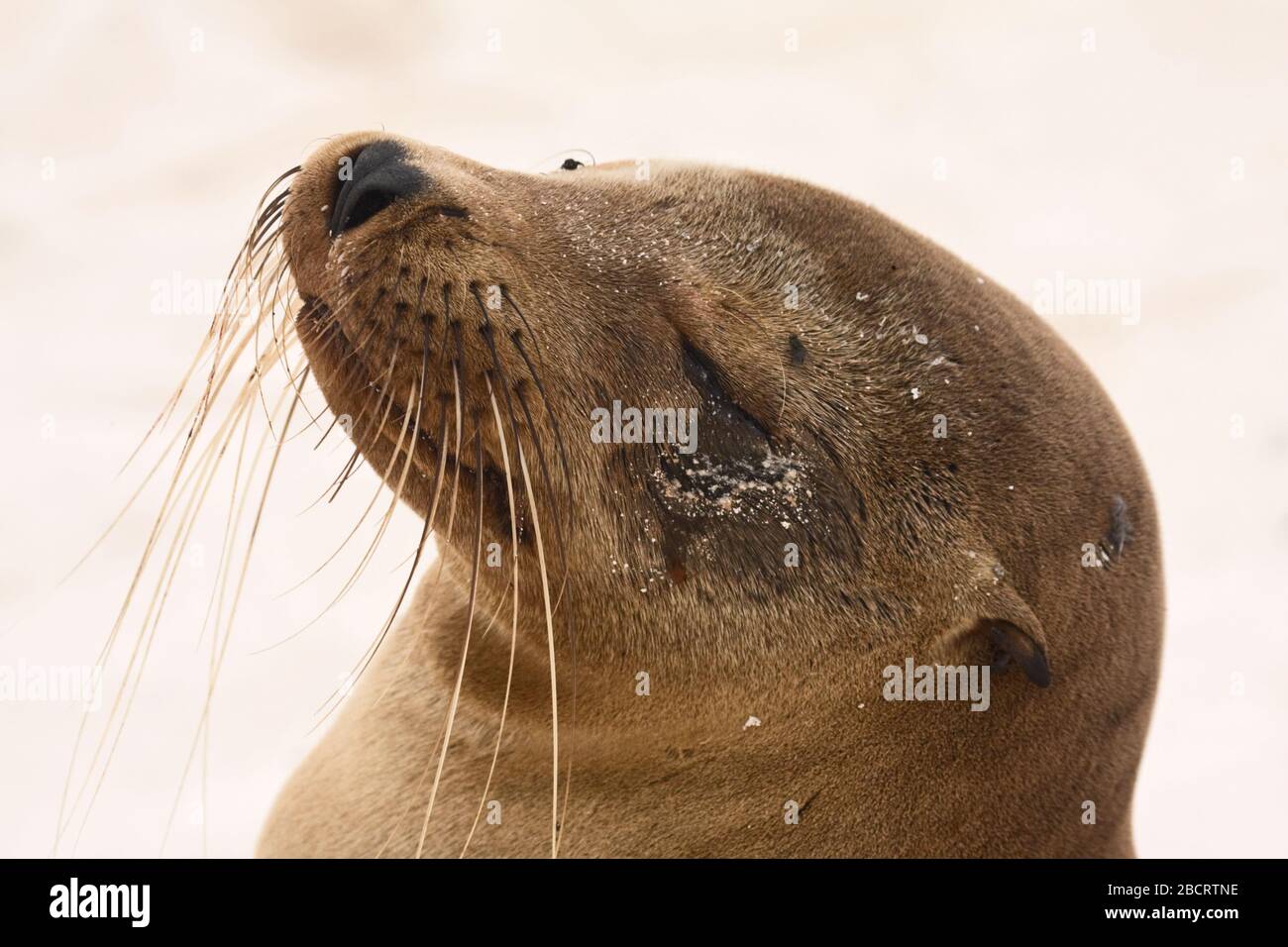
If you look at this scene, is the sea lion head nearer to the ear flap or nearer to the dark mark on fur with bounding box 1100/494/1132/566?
the ear flap

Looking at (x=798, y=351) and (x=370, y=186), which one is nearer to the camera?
(x=370, y=186)

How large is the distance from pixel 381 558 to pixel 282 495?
467 millimetres

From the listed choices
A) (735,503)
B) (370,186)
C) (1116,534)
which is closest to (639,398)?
(735,503)

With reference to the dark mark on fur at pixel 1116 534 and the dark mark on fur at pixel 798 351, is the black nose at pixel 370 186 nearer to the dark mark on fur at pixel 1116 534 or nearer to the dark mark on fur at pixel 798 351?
the dark mark on fur at pixel 798 351

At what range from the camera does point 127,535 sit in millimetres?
4777

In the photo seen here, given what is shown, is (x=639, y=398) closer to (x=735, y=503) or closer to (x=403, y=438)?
(x=735, y=503)

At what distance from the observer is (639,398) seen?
2.07 meters

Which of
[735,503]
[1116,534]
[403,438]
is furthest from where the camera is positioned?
[1116,534]

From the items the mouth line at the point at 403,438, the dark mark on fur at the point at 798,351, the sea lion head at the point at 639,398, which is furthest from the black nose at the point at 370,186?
the dark mark on fur at the point at 798,351

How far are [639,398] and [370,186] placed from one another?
Answer: 0.53m

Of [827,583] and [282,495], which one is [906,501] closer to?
[827,583]

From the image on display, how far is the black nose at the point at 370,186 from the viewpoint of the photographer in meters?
1.94

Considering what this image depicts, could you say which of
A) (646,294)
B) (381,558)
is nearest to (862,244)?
(646,294)

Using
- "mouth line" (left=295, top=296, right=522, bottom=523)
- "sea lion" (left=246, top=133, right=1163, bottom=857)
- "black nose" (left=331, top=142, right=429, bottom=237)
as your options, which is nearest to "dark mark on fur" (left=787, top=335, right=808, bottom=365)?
"sea lion" (left=246, top=133, right=1163, bottom=857)
